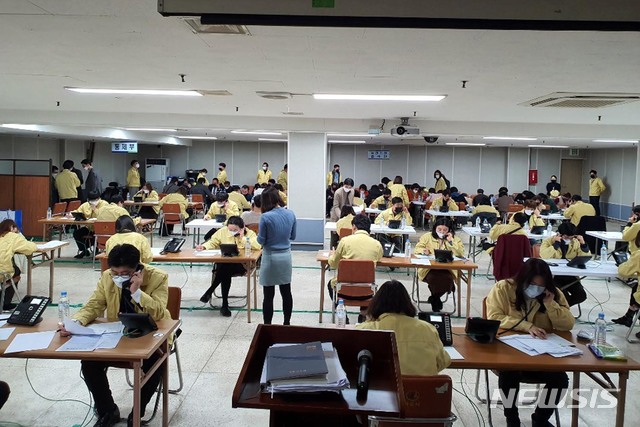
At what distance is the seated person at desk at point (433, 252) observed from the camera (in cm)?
606

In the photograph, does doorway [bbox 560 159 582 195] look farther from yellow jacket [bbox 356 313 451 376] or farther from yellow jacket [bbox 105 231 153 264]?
yellow jacket [bbox 356 313 451 376]

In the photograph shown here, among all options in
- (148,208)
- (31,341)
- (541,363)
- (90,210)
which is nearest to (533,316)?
(541,363)

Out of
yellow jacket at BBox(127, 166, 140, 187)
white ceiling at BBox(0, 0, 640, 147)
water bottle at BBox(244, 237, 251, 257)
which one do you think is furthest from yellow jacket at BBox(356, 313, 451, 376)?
yellow jacket at BBox(127, 166, 140, 187)

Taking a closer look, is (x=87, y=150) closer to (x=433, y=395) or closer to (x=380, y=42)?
(x=380, y=42)

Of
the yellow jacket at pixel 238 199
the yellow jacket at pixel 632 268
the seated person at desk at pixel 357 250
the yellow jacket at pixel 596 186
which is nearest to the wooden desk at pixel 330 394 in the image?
the seated person at desk at pixel 357 250

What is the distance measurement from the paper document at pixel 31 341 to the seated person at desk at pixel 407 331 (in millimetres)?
1897

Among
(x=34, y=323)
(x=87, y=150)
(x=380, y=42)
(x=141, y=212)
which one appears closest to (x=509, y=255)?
(x=380, y=42)

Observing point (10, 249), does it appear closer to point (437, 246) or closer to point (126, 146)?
point (437, 246)

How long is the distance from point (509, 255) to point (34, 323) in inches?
207

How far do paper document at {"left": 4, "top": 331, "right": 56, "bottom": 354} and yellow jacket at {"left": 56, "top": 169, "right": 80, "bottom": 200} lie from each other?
9.83 metres

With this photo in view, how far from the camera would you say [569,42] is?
3510mm

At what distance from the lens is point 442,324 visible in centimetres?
316

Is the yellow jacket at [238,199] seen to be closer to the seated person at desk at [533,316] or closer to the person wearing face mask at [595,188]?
the seated person at desk at [533,316]

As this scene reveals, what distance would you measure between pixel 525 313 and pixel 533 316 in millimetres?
59
